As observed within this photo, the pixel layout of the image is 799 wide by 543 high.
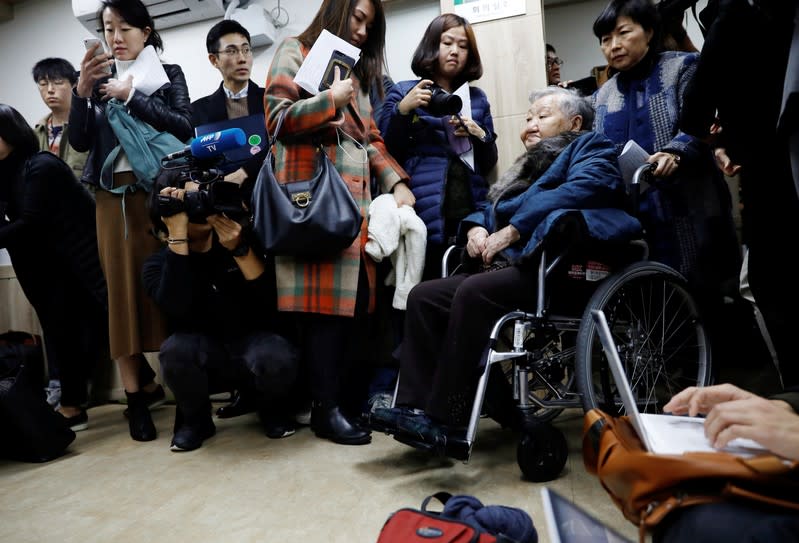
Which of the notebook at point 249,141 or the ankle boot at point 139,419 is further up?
the notebook at point 249,141

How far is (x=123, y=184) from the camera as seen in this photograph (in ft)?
7.32

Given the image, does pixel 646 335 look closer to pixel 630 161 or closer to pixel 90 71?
pixel 630 161

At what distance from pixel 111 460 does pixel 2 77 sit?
294 cm

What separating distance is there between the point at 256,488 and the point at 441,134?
4.64ft

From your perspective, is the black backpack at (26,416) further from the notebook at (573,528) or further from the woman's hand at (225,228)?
the notebook at (573,528)

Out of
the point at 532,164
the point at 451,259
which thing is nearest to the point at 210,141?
the point at 451,259

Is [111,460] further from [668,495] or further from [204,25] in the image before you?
[204,25]

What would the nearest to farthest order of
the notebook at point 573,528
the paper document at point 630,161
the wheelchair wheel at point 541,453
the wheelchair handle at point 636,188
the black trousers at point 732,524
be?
the black trousers at point 732,524
the notebook at point 573,528
the wheelchair wheel at point 541,453
the wheelchair handle at point 636,188
the paper document at point 630,161

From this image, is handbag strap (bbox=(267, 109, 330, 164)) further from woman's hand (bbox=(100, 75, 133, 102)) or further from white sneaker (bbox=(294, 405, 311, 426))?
white sneaker (bbox=(294, 405, 311, 426))

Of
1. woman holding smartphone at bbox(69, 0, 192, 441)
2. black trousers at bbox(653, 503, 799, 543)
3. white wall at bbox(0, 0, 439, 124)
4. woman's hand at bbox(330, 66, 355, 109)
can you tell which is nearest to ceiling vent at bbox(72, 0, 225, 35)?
white wall at bbox(0, 0, 439, 124)

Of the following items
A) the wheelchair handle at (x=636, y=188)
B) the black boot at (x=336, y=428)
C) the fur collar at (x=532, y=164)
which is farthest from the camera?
the black boot at (x=336, y=428)

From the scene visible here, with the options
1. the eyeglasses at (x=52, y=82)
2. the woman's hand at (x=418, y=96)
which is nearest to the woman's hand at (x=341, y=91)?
the woman's hand at (x=418, y=96)

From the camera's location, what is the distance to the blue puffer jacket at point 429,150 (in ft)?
7.02

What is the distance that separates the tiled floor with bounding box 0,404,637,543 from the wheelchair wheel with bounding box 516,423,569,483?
0.12 ft
